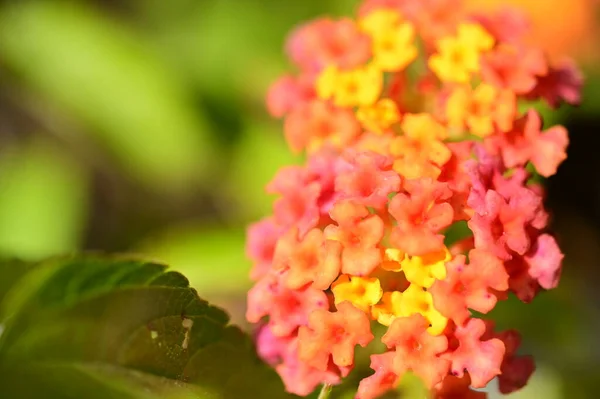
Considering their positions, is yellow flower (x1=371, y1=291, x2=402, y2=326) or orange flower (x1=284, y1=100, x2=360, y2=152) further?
orange flower (x1=284, y1=100, x2=360, y2=152)

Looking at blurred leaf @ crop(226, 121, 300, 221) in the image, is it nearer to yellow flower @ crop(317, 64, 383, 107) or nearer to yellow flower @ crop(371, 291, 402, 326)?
yellow flower @ crop(317, 64, 383, 107)

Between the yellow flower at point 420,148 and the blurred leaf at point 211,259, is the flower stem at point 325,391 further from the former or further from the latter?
the blurred leaf at point 211,259

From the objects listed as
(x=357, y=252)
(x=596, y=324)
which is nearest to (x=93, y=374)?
(x=357, y=252)

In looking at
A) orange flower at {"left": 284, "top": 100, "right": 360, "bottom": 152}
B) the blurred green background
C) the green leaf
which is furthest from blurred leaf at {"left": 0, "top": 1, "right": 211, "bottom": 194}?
the green leaf

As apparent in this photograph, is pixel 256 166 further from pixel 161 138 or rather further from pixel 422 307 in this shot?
pixel 422 307

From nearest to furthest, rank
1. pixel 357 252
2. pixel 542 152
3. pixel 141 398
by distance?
pixel 141 398
pixel 357 252
pixel 542 152

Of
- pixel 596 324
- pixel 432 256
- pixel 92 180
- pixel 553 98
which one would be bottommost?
pixel 596 324

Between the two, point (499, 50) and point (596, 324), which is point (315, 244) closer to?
point (499, 50)
